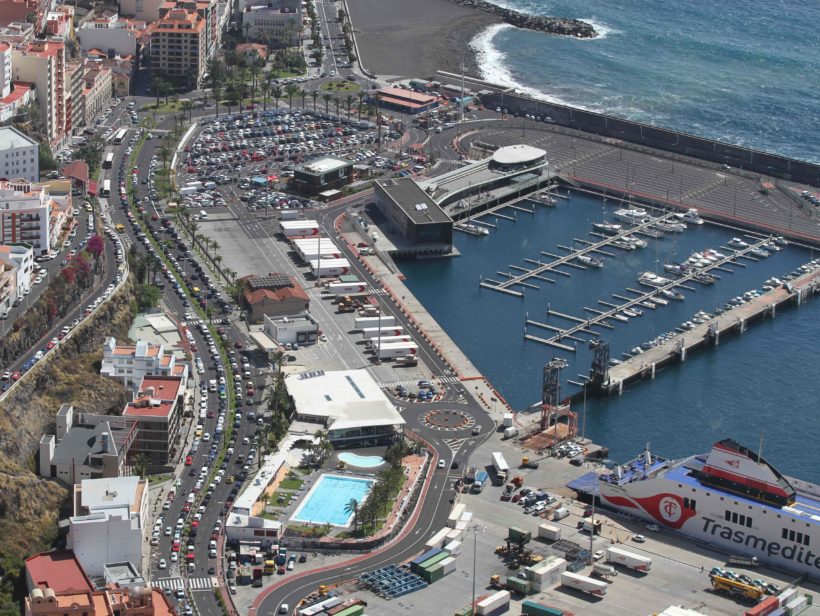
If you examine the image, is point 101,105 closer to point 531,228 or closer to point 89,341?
point 531,228

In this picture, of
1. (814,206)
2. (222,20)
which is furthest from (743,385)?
(222,20)

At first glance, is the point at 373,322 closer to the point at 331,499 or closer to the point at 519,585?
the point at 331,499

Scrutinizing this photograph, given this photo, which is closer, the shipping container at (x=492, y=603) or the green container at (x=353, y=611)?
the green container at (x=353, y=611)

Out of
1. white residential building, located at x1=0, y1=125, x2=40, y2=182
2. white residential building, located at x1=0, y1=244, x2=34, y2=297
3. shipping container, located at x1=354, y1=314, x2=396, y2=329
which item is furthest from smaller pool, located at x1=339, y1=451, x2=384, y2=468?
white residential building, located at x1=0, y1=125, x2=40, y2=182

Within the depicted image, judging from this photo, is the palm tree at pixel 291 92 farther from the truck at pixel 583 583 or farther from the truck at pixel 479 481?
the truck at pixel 583 583

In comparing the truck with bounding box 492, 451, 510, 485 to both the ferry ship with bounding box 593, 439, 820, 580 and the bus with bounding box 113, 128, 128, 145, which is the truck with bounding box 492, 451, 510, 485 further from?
the bus with bounding box 113, 128, 128, 145

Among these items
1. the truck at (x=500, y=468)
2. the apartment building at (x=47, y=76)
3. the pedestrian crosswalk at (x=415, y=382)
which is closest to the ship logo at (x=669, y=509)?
the truck at (x=500, y=468)

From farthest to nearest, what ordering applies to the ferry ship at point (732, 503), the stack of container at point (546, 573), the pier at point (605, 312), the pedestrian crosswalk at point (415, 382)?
the pier at point (605, 312), the pedestrian crosswalk at point (415, 382), the ferry ship at point (732, 503), the stack of container at point (546, 573)
